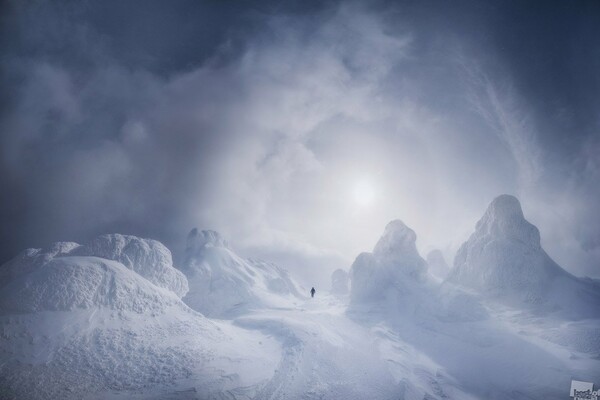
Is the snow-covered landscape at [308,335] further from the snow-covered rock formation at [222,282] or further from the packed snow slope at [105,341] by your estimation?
the snow-covered rock formation at [222,282]

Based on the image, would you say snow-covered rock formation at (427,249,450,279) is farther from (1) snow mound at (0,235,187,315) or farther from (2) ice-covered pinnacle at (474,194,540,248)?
(1) snow mound at (0,235,187,315)

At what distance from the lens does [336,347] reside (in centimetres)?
3067

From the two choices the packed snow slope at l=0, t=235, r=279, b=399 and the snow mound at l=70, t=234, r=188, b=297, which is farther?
the snow mound at l=70, t=234, r=188, b=297

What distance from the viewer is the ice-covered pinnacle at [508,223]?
49969 mm

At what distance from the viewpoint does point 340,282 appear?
97875 millimetres

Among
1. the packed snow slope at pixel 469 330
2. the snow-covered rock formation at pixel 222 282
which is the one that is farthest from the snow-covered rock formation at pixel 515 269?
the snow-covered rock formation at pixel 222 282

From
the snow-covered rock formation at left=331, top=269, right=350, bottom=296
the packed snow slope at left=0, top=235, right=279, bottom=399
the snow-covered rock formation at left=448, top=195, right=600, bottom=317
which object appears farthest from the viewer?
the snow-covered rock formation at left=331, top=269, right=350, bottom=296

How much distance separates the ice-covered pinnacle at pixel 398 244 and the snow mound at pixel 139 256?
4542 centimetres

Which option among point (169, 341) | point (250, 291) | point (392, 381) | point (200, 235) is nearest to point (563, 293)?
point (392, 381)

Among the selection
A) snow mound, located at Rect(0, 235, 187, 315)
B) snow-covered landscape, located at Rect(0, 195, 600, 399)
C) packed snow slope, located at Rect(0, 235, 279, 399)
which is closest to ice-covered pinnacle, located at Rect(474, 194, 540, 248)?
snow-covered landscape, located at Rect(0, 195, 600, 399)

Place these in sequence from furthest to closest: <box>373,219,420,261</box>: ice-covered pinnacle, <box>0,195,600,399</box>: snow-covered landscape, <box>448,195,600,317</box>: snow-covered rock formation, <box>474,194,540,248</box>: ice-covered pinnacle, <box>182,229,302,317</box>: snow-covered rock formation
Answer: <box>182,229,302,317</box>: snow-covered rock formation → <box>373,219,420,261</box>: ice-covered pinnacle → <box>474,194,540,248</box>: ice-covered pinnacle → <box>448,195,600,317</box>: snow-covered rock formation → <box>0,195,600,399</box>: snow-covered landscape

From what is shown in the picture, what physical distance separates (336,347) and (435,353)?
48.0 ft

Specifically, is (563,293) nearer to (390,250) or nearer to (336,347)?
(390,250)

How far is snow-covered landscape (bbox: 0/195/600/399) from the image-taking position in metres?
19.8
